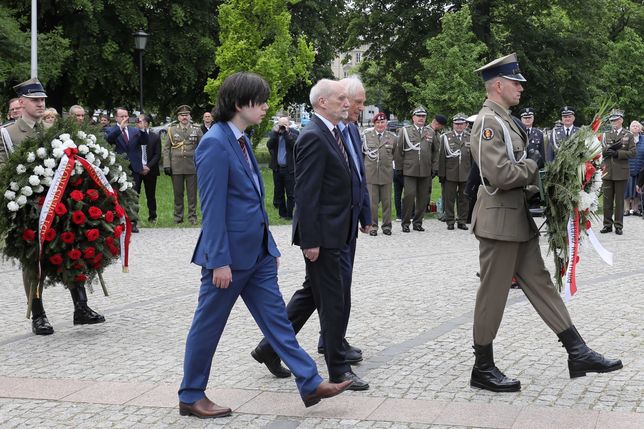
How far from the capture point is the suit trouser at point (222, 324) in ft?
18.2

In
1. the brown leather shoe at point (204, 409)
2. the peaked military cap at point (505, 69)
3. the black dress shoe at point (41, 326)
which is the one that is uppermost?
the peaked military cap at point (505, 69)

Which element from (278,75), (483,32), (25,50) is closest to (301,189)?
(25,50)

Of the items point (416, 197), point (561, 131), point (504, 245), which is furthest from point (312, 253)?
point (561, 131)

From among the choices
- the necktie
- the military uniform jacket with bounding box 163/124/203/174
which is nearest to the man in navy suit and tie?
the military uniform jacket with bounding box 163/124/203/174

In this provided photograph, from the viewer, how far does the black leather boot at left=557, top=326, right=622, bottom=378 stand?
6.14 meters

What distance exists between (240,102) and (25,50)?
22.2 metres

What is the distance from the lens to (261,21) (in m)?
30.2

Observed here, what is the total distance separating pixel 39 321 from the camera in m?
8.20

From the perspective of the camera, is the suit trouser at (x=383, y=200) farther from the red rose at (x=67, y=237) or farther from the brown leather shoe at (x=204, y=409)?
the brown leather shoe at (x=204, y=409)

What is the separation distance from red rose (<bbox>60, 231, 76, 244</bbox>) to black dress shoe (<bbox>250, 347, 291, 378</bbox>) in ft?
7.39

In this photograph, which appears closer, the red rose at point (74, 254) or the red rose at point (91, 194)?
the red rose at point (74, 254)

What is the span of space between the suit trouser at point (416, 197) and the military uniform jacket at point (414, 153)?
0.52 ft

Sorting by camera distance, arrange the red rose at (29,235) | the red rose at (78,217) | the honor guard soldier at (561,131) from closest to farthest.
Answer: the red rose at (29,235) < the red rose at (78,217) < the honor guard soldier at (561,131)

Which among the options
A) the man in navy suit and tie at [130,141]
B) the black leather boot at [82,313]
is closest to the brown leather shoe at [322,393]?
the black leather boot at [82,313]
